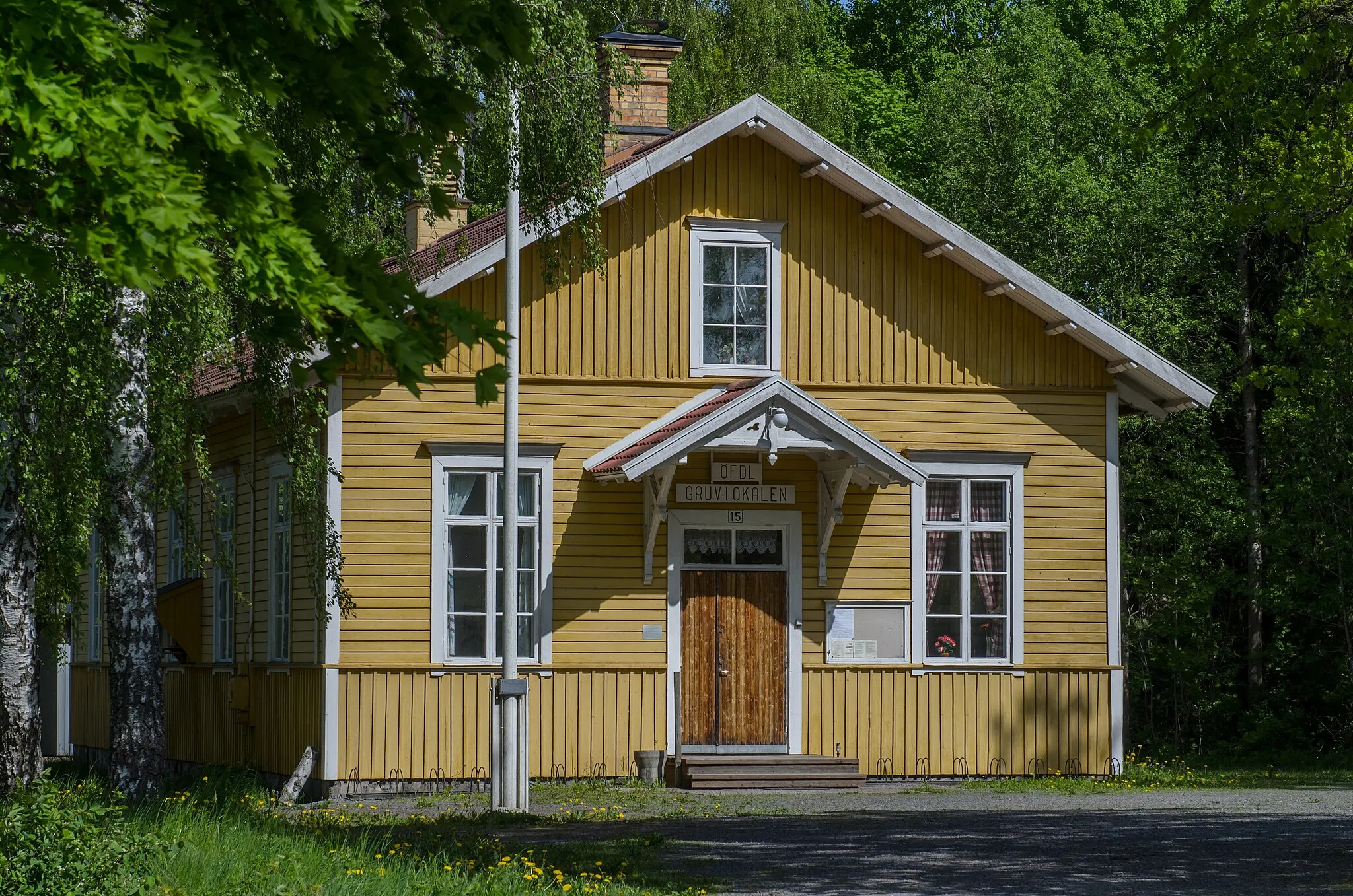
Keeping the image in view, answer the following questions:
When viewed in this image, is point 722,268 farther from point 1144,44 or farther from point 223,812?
point 1144,44

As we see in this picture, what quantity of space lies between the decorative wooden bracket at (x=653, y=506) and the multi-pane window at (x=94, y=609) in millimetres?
9449

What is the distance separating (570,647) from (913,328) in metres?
4.80

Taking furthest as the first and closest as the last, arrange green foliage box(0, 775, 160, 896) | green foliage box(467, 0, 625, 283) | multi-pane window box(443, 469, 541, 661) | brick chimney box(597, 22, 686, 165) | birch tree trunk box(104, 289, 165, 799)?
brick chimney box(597, 22, 686, 165) → multi-pane window box(443, 469, 541, 661) → birch tree trunk box(104, 289, 165, 799) → green foliage box(467, 0, 625, 283) → green foliage box(0, 775, 160, 896)

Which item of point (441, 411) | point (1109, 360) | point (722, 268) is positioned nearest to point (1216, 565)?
point (1109, 360)

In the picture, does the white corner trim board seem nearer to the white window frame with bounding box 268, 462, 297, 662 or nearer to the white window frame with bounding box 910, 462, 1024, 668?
the white window frame with bounding box 268, 462, 297, 662

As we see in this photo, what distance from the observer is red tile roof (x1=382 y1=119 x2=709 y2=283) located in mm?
16922

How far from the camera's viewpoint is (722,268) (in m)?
19.3

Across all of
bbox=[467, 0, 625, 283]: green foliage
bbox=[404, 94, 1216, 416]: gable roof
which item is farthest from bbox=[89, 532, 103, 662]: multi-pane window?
bbox=[467, 0, 625, 283]: green foliage

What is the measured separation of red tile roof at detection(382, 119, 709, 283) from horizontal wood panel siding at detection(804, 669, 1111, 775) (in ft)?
17.7

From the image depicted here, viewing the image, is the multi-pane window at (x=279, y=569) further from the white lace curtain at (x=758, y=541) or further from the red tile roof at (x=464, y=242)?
the white lace curtain at (x=758, y=541)

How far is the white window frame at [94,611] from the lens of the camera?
25.2m

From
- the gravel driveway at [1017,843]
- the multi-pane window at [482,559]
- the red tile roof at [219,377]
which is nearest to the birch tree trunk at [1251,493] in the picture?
the gravel driveway at [1017,843]

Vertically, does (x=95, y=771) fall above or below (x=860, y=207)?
below

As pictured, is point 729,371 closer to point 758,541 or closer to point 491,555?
point 758,541
